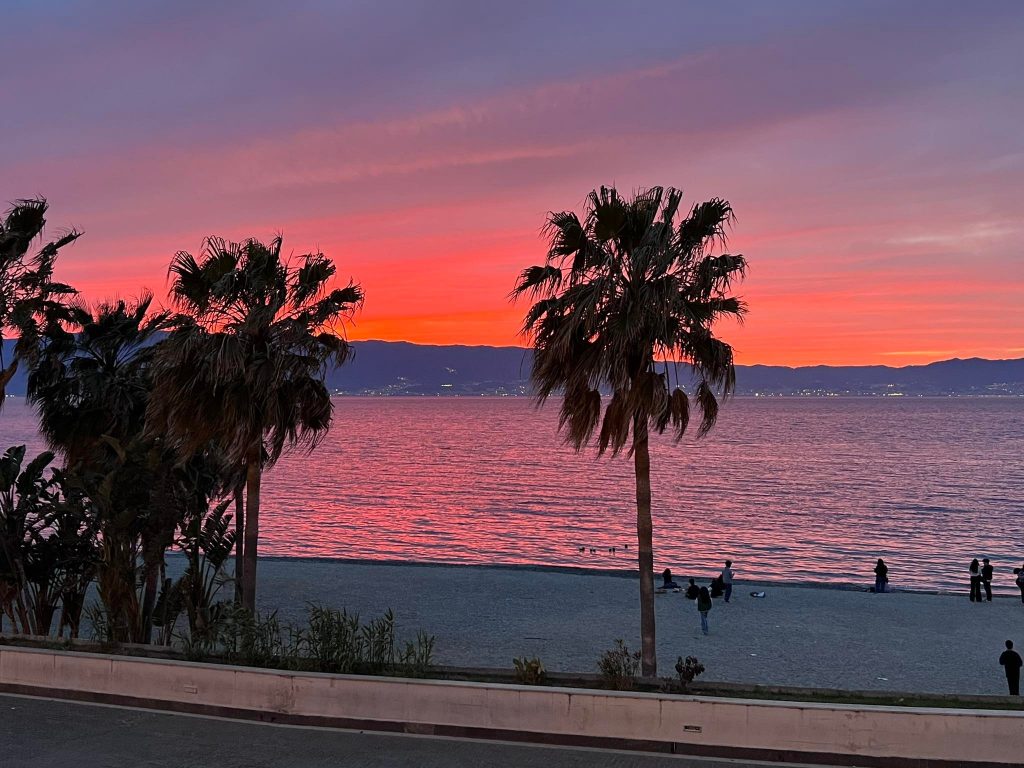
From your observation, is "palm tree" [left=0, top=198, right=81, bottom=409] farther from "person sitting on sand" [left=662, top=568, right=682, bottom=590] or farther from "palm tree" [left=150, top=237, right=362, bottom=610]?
"person sitting on sand" [left=662, top=568, right=682, bottom=590]

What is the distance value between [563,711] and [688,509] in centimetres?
5611

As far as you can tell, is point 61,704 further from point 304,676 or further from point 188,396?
point 188,396

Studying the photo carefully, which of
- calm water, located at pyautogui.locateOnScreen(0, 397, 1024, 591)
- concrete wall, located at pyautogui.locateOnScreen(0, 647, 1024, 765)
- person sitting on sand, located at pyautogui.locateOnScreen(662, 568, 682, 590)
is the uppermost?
concrete wall, located at pyautogui.locateOnScreen(0, 647, 1024, 765)

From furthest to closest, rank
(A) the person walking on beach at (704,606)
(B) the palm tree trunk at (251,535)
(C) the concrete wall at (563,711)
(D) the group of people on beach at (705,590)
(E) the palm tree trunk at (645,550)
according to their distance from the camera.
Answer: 1. (D) the group of people on beach at (705,590)
2. (A) the person walking on beach at (704,606)
3. (B) the palm tree trunk at (251,535)
4. (E) the palm tree trunk at (645,550)
5. (C) the concrete wall at (563,711)

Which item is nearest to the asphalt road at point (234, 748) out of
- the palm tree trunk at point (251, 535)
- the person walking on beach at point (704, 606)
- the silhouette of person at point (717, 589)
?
the palm tree trunk at point (251, 535)

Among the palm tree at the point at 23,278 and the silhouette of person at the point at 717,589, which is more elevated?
the palm tree at the point at 23,278

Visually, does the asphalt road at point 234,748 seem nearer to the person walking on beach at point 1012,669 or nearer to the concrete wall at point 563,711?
the concrete wall at point 563,711

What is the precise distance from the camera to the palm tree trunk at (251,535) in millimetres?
14930

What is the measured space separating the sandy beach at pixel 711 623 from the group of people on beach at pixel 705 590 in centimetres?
38

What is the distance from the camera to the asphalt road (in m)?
9.95

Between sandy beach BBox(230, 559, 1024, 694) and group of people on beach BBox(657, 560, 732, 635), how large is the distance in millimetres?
382

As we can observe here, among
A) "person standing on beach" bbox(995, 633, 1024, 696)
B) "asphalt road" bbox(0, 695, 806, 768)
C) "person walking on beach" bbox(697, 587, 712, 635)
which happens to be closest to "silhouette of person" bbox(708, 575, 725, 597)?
"person walking on beach" bbox(697, 587, 712, 635)

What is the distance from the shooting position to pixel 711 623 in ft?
80.3

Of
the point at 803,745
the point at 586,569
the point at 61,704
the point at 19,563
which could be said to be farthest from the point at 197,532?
the point at 586,569
